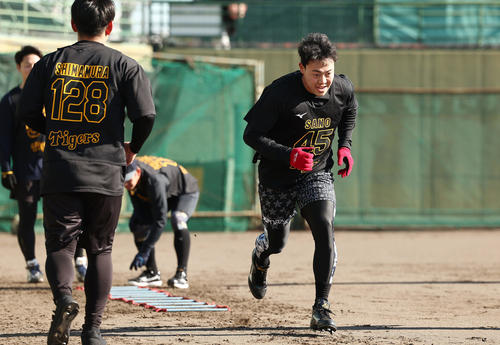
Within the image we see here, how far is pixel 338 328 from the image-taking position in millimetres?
5945

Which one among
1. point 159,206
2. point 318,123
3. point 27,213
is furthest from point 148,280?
point 318,123

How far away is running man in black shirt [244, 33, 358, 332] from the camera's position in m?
5.82

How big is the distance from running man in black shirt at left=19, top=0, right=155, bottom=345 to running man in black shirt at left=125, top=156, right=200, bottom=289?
2.94 meters

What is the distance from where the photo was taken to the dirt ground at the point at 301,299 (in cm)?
566

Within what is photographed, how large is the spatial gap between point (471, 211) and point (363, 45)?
3511 mm

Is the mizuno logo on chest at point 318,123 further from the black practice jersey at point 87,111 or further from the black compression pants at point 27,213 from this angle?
the black compression pants at point 27,213

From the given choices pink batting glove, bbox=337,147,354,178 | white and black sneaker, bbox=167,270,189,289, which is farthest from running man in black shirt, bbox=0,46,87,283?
pink batting glove, bbox=337,147,354,178

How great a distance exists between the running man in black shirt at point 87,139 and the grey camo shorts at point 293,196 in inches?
56.7

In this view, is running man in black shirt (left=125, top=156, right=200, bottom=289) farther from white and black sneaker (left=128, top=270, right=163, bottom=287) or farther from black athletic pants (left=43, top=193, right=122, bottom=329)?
black athletic pants (left=43, top=193, right=122, bottom=329)

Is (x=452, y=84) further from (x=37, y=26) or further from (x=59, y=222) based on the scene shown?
(x=59, y=222)

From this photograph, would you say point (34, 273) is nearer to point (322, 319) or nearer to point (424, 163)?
point (322, 319)

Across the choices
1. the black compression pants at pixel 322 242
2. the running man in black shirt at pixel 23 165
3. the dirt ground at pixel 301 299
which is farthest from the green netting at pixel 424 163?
the black compression pants at pixel 322 242

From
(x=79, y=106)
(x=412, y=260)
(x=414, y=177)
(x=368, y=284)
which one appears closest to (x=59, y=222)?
(x=79, y=106)

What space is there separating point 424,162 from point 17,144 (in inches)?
339
